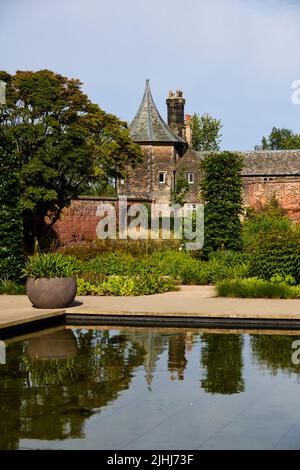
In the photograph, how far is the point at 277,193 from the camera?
169 ft

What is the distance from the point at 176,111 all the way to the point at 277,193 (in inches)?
668

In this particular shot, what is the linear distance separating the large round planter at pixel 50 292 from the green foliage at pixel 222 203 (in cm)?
1236

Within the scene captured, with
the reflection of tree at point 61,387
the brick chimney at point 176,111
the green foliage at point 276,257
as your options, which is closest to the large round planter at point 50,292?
the reflection of tree at point 61,387

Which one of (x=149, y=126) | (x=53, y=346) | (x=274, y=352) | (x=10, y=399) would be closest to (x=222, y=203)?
(x=53, y=346)

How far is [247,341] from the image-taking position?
12141 mm

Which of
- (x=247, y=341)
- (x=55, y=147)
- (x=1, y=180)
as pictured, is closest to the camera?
(x=247, y=341)

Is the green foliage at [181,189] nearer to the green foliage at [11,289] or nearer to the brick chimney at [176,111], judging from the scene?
the brick chimney at [176,111]

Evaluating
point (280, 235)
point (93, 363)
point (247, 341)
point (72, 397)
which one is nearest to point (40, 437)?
point (72, 397)

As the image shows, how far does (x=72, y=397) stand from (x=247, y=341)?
15.1 ft

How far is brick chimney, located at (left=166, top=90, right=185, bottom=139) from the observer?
64.8m

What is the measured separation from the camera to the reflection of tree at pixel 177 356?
9.71 metres

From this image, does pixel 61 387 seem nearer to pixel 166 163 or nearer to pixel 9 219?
pixel 9 219

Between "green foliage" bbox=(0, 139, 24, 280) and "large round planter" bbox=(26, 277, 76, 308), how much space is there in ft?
17.9
